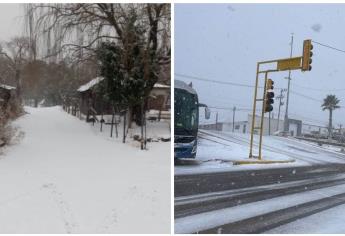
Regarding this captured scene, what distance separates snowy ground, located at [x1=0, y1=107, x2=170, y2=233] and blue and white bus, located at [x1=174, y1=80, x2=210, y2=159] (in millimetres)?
692

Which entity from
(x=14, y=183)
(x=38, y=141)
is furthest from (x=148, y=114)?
(x=14, y=183)

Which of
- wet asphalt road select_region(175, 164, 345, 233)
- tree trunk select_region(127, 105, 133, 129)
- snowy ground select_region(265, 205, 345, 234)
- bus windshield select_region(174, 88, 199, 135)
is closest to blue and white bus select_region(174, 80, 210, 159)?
bus windshield select_region(174, 88, 199, 135)

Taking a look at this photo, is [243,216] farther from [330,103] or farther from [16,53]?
[16,53]

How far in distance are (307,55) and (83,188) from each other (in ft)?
10.3

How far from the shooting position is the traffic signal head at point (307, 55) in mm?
4012

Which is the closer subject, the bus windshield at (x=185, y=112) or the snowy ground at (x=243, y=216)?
the snowy ground at (x=243, y=216)

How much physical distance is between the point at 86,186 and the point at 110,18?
16.2 ft

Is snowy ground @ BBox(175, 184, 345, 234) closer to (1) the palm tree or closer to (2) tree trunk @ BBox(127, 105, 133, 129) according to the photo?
(1) the palm tree

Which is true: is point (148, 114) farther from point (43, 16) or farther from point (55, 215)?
point (55, 215)

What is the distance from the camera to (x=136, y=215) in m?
4.91

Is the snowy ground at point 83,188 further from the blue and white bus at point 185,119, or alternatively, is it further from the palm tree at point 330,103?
the palm tree at point 330,103

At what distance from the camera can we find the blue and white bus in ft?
13.7

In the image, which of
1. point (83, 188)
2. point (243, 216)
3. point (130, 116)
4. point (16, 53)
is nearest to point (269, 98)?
point (243, 216)

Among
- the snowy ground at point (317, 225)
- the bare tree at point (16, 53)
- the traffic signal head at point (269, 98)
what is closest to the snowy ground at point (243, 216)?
the snowy ground at point (317, 225)
